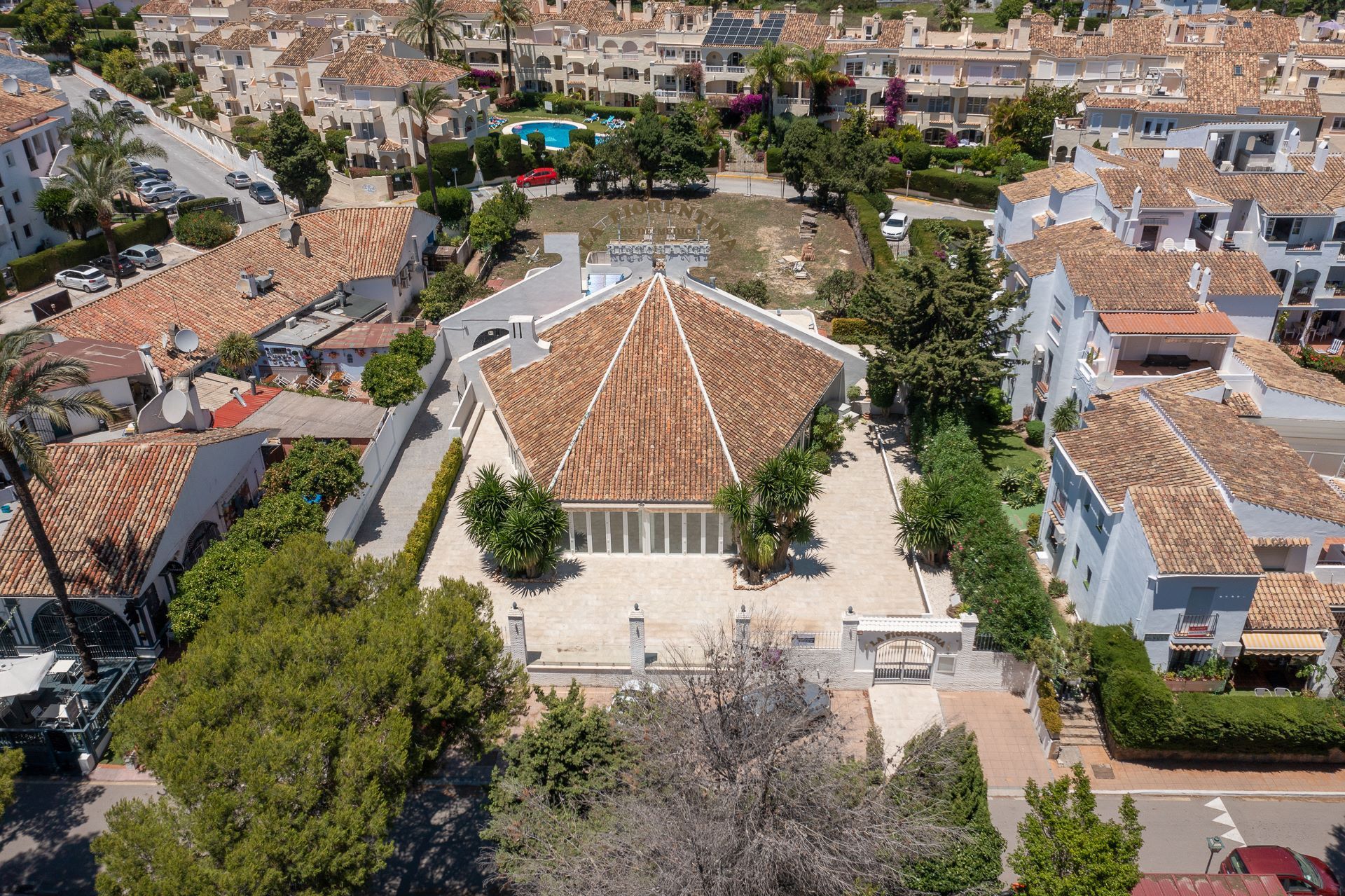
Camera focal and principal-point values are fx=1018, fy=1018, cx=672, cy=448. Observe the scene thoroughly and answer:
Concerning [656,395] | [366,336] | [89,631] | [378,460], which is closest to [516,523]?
[656,395]

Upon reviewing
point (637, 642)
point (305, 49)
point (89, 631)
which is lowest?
point (89, 631)

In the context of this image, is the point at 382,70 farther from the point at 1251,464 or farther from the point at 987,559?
the point at 1251,464

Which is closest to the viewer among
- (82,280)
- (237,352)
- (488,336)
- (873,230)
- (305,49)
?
(237,352)

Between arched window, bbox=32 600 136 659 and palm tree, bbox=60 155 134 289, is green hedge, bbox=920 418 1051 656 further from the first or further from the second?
palm tree, bbox=60 155 134 289

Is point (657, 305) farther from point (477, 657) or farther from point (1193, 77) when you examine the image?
point (1193, 77)

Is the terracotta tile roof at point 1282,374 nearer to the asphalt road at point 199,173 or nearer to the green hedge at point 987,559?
the green hedge at point 987,559

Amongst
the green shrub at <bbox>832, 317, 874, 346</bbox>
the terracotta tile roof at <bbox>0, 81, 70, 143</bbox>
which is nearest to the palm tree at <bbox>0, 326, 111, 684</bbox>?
the green shrub at <bbox>832, 317, 874, 346</bbox>

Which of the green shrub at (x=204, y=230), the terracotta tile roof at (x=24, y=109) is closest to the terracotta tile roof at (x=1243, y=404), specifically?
the green shrub at (x=204, y=230)
